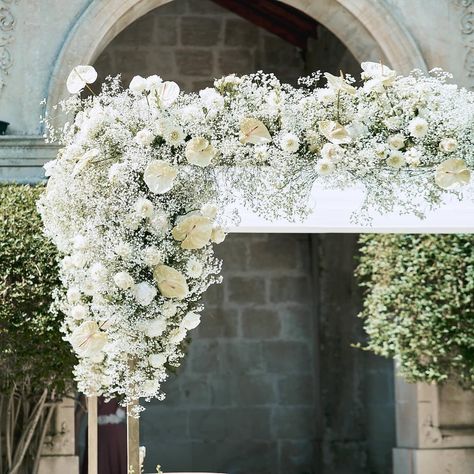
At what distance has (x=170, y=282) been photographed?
18.9 feet

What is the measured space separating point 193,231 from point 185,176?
0.91ft

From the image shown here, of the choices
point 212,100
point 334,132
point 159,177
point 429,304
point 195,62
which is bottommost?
point 429,304

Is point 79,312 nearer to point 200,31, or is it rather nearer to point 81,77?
point 81,77

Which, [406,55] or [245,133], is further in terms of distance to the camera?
[406,55]

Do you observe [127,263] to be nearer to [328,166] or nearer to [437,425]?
[328,166]

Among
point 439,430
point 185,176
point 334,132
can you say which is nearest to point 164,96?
point 185,176

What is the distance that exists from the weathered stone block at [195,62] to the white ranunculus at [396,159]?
7.28 m

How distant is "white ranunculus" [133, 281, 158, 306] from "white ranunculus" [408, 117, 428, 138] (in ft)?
4.70

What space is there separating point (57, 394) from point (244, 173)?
3.70 m

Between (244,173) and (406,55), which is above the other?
(406,55)

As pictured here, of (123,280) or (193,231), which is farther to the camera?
(193,231)

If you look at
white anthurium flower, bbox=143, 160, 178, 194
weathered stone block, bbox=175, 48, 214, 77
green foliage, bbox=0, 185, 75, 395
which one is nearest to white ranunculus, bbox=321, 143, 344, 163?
white anthurium flower, bbox=143, 160, 178, 194

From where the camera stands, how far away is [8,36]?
31.6 ft

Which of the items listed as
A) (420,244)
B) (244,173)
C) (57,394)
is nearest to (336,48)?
(420,244)
